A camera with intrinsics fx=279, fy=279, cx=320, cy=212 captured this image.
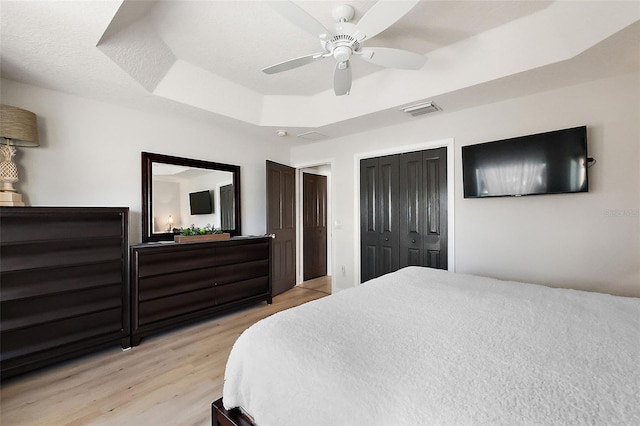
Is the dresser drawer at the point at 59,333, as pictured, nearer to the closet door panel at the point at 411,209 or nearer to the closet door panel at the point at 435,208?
the closet door panel at the point at 411,209

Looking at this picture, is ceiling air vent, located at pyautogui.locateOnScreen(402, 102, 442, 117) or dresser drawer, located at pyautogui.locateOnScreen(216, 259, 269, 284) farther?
dresser drawer, located at pyautogui.locateOnScreen(216, 259, 269, 284)

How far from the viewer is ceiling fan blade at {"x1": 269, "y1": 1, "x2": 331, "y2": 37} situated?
1559 mm

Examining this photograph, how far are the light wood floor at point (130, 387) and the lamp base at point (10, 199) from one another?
1.35m

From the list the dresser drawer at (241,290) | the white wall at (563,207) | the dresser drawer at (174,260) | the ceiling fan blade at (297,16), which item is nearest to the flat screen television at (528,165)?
the white wall at (563,207)

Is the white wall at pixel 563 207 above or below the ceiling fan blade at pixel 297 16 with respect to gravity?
below

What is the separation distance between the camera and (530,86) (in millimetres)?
2578

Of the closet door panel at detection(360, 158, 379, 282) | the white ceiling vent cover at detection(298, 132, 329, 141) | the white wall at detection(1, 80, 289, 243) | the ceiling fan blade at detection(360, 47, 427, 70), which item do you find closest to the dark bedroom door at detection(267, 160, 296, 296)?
the white ceiling vent cover at detection(298, 132, 329, 141)

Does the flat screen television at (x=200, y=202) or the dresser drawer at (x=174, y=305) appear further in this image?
the flat screen television at (x=200, y=202)

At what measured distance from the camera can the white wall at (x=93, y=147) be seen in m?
2.52

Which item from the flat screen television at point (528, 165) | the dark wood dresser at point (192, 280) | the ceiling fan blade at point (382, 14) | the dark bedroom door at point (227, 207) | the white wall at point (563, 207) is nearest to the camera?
the ceiling fan blade at point (382, 14)

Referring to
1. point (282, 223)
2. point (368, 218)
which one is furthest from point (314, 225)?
point (368, 218)

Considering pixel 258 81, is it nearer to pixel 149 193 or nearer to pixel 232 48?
pixel 232 48

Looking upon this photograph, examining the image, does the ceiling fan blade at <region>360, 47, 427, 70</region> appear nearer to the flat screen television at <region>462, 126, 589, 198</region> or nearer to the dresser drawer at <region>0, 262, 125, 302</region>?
the flat screen television at <region>462, 126, 589, 198</region>

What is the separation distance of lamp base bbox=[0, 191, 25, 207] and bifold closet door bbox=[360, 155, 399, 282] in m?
Result: 3.54
